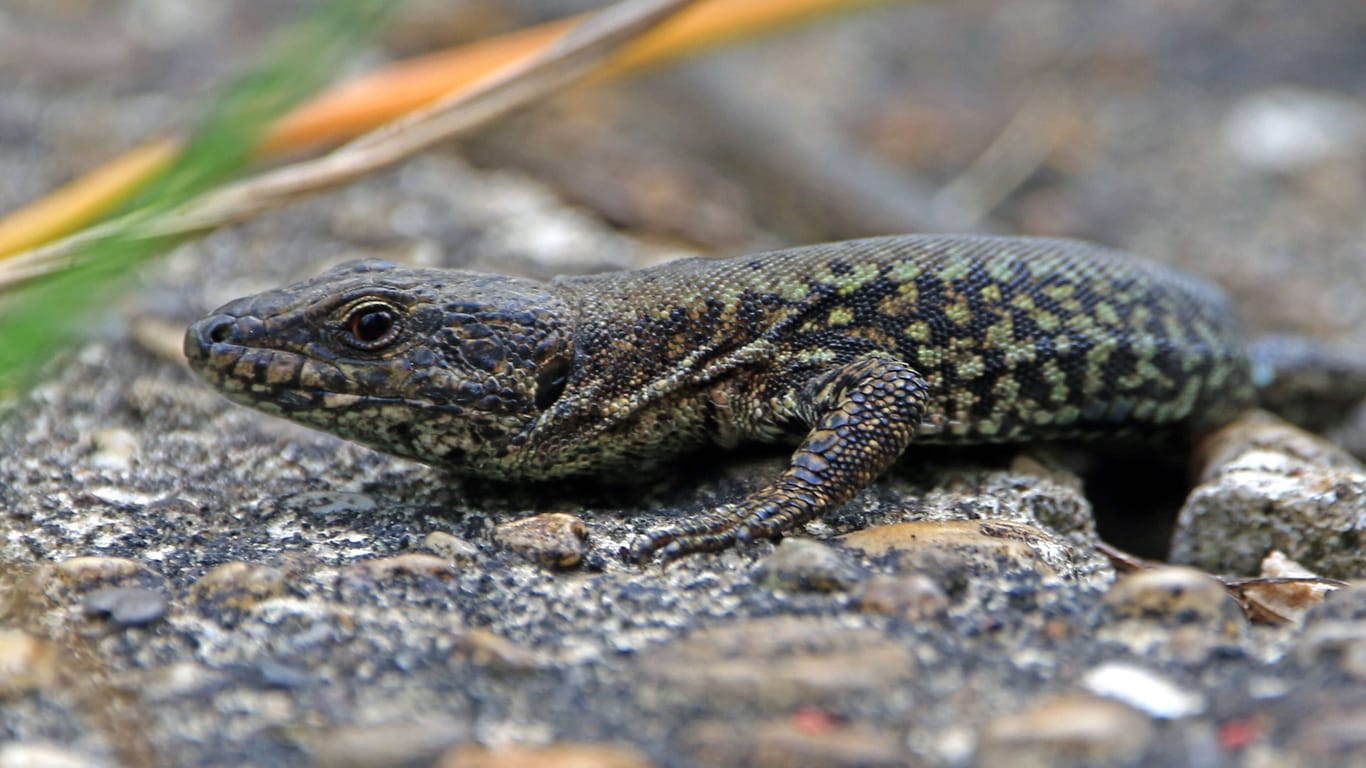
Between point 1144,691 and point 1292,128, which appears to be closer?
point 1144,691

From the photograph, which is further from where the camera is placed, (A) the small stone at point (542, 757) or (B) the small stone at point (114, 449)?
(B) the small stone at point (114, 449)

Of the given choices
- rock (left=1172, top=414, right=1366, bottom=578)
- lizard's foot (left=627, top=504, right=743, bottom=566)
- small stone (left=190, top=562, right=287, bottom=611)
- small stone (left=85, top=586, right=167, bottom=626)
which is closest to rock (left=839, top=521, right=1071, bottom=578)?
lizard's foot (left=627, top=504, right=743, bottom=566)

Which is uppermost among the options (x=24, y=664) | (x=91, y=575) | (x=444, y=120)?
(x=444, y=120)

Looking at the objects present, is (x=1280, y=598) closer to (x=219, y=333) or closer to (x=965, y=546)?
(x=965, y=546)

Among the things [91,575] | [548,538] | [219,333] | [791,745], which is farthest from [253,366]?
[791,745]

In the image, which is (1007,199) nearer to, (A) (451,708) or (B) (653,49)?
(B) (653,49)

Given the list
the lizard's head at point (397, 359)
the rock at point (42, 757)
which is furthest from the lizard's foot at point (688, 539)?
the rock at point (42, 757)

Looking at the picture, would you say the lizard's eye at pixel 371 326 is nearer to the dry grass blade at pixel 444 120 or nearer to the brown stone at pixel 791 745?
the dry grass blade at pixel 444 120

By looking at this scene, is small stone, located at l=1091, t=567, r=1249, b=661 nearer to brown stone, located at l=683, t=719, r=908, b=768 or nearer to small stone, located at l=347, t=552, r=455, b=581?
brown stone, located at l=683, t=719, r=908, b=768
